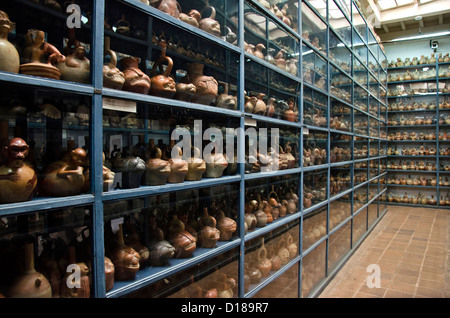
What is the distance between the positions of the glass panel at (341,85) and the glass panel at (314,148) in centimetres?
65

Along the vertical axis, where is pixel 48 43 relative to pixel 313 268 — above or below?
above

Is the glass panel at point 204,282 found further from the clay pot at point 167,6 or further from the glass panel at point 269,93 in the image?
the clay pot at point 167,6

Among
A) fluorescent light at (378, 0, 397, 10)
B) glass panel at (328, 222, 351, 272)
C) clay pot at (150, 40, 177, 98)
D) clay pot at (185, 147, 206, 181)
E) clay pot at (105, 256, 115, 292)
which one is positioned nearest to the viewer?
clay pot at (105, 256, 115, 292)

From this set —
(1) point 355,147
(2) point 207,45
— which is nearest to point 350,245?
(1) point 355,147

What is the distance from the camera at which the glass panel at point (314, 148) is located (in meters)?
2.77

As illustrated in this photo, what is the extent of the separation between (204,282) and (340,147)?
2587mm

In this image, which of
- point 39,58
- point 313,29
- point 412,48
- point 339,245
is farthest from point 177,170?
point 412,48

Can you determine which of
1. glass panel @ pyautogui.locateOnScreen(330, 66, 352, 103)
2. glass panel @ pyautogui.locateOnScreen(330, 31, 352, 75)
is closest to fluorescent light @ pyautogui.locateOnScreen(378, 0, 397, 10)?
glass panel @ pyautogui.locateOnScreen(330, 31, 352, 75)

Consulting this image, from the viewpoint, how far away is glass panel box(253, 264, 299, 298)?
7.15 feet

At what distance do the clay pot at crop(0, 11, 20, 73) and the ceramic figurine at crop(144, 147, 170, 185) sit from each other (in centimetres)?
64

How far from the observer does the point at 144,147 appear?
1535mm

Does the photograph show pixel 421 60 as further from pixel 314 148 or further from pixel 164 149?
pixel 164 149

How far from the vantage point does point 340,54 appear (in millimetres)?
3750

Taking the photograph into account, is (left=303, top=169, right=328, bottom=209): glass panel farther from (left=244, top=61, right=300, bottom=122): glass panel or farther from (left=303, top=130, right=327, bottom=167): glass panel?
(left=244, top=61, right=300, bottom=122): glass panel
